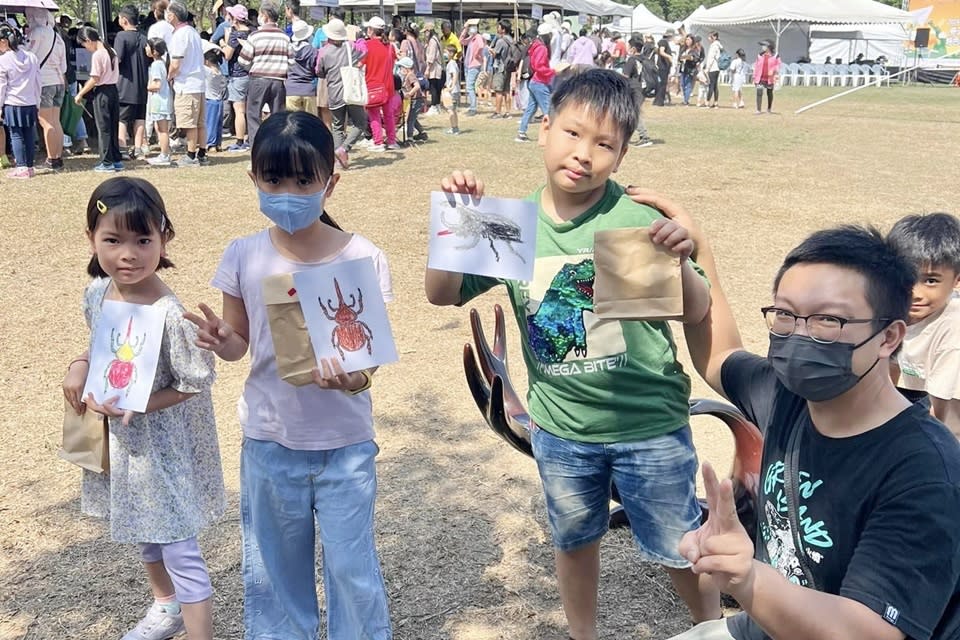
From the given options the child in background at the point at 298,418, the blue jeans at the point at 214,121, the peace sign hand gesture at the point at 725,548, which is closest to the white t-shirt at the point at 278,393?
the child in background at the point at 298,418

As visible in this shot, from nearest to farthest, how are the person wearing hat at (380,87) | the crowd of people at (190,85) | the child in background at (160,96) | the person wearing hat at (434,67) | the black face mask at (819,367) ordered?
the black face mask at (819,367) < the crowd of people at (190,85) < the child in background at (160,96) < the person wearing hat at (380,87) < the person wearing hat at (434,67)

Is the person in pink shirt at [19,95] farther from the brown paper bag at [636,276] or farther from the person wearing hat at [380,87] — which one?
the brown paper bag at [636,276]

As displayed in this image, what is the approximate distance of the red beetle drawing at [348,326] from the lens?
8.02 ft

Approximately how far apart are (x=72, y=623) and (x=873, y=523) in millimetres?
2581

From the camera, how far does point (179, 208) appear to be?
9391mm

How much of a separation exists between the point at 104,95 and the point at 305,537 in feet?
31.2

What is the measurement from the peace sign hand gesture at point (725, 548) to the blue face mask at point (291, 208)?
1436 mm

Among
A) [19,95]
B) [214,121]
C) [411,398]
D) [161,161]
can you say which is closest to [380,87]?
[214,121]

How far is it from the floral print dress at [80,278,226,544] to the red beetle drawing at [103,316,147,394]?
76 millimetres

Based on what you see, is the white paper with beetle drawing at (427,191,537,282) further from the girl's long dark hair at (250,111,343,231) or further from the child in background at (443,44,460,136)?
→ the child in background at (443,44,460,136)

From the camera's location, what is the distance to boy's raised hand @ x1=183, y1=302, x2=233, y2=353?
2490mm

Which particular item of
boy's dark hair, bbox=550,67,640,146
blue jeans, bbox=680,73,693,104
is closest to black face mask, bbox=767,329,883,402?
boy's dark hair, bbox=550,67,640,146

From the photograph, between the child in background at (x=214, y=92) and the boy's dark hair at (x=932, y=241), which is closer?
the boy's dark hair at (x=932, y=241)

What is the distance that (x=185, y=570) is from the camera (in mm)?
2754
